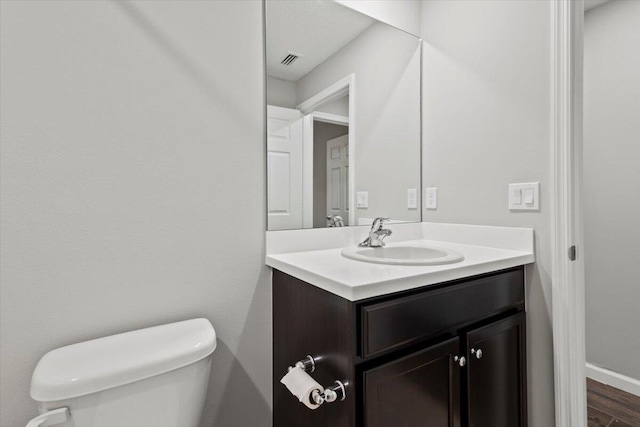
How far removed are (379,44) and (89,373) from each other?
5.62 feet

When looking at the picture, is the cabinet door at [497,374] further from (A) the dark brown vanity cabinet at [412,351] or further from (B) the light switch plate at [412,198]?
(B) the light switch plate at [412,198]

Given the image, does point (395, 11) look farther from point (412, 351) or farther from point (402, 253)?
point (412, 351)

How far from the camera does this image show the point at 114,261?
Answer: 1.02 m

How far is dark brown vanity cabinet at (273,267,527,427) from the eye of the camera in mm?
850

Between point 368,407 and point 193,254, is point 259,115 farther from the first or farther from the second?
point 368,407

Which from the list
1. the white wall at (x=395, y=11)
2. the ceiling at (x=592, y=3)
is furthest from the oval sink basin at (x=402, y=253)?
the ceiling at (x=592, y=3)

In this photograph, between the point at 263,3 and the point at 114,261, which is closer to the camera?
the point at 114,261

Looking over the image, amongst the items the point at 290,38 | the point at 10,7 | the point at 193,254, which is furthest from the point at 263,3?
the point at 193,254

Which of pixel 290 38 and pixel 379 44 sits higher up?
pixel 379 44

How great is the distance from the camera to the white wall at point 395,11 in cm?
159

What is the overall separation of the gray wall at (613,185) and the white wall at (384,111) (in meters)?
1.24

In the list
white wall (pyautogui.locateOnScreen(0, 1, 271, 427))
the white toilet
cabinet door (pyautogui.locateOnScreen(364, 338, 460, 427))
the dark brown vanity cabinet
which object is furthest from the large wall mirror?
cabinet door (pyautogui.locateOnScreen(364, 338, 460, 427))

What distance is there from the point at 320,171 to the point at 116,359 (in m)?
1.00

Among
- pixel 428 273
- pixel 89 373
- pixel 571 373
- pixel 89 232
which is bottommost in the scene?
pixel 571 373
